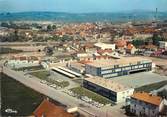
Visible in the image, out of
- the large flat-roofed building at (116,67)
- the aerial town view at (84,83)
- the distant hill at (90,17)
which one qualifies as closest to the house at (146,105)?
the aerial town view at (84,83)

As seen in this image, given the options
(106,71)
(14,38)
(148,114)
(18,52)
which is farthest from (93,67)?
(14,38)

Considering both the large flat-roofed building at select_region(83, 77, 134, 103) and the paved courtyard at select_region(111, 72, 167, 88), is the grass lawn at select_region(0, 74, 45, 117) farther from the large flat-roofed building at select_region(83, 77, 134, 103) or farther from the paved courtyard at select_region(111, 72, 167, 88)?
the paved courtyard at select_region(111, 72, 167, 88)

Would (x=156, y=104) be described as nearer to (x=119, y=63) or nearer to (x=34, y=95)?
(x=34, y=95)

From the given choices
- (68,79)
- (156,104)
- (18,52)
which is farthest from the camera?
(18,52)

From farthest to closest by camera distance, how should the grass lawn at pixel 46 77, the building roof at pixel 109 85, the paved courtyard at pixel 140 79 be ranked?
the paved courtyard at pixel 140 79 < the grass lawn at pixel 46 77 < the building roof at pixel 109 85

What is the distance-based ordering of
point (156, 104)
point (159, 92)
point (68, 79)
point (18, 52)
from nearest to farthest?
point (156, 104) < point (159, 92) < point (68, 79) < point (18, 52)

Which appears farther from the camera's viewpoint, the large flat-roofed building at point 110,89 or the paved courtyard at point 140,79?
the paved courtyard at point 140,79

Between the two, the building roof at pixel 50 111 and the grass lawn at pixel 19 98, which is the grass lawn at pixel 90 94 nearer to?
the grass lawn at pixel 19 98

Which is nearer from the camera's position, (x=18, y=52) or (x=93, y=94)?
(x=93, y=94)
